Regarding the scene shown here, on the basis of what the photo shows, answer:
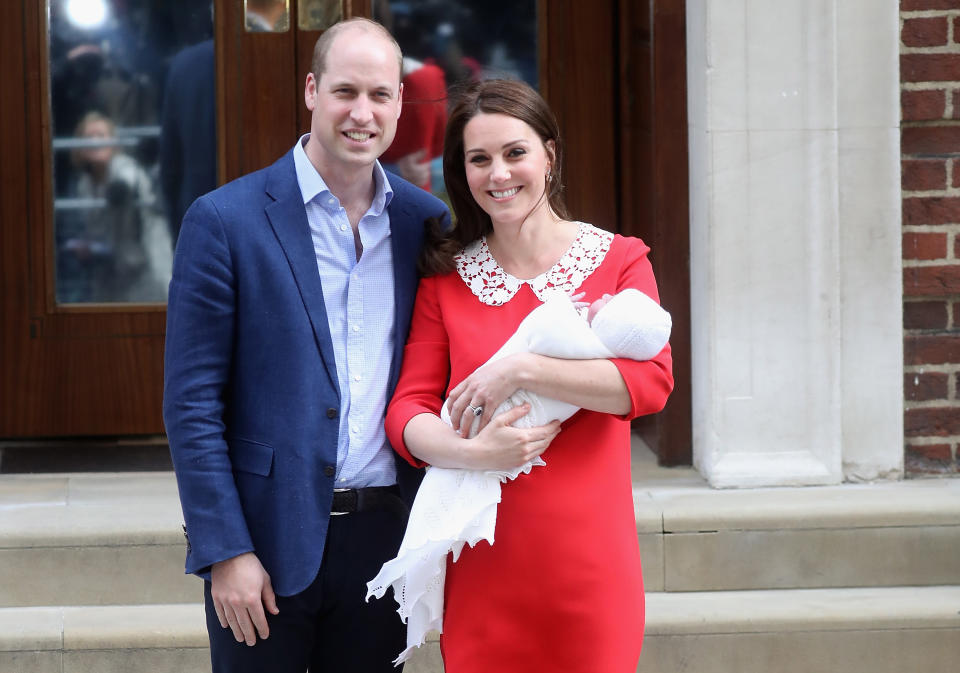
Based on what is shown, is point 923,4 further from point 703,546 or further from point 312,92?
point 312,92

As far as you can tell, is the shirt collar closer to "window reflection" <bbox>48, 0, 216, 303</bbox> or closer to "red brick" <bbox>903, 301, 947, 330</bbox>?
"red brick" <bbox>903, 301, 947, 330</bbox>

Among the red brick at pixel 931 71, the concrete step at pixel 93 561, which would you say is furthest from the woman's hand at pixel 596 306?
the red brick at pixel 931 71

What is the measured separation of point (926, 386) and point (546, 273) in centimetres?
223

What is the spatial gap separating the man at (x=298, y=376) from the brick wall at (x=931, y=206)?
2.27 meters

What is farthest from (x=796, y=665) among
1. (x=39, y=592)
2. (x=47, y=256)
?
(x=47, y=256)

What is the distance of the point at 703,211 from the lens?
4305 mm

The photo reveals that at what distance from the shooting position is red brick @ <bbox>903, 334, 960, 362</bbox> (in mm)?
4363

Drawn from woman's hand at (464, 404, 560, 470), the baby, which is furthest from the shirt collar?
woman's hand at (464, 404, 560, 470)

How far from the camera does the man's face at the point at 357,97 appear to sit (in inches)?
99.4

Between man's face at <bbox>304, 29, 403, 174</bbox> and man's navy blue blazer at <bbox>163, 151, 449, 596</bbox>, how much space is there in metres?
0.16

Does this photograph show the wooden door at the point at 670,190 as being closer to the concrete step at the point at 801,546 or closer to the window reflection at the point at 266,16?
→ the concrete step at the point at 801,546

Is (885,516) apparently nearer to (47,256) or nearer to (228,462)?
(228,462)

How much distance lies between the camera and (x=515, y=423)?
2.45 m

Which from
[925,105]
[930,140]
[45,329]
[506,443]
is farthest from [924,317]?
[45,329]
